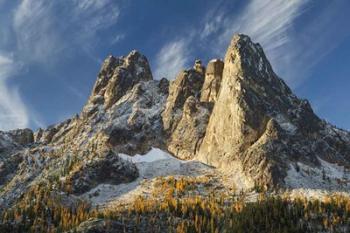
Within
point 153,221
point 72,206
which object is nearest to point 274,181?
point 153,221

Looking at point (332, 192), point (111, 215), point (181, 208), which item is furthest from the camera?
point (332, 192)

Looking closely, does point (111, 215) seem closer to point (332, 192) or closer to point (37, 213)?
point (37, 213)

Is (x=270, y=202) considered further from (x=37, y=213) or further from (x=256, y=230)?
(x=37, y=213)

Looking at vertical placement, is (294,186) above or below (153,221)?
above

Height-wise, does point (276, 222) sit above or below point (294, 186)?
below

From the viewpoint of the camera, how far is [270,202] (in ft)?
526

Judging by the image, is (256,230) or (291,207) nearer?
(256,230)

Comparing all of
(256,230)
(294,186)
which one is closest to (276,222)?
(256,230)

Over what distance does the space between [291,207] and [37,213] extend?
8372 cm

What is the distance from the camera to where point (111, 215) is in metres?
153

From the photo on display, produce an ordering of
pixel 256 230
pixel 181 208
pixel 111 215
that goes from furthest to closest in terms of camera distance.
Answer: pixel 181 208, pixel 111 215, pixel 256 230

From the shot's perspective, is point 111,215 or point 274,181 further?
point 274,181

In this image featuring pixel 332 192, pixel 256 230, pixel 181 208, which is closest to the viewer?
pixel 256 230

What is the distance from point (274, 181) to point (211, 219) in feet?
155
